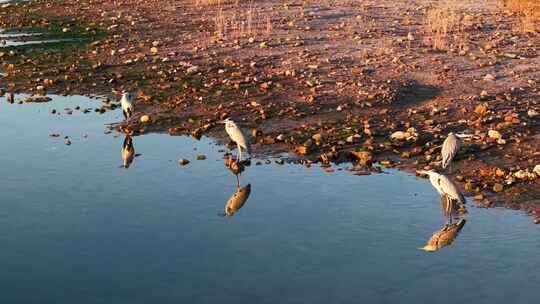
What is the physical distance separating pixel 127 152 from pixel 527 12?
17127mm

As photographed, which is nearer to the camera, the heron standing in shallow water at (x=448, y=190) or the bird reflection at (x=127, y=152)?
the heron standing in shallow water at (x=448, y=190)

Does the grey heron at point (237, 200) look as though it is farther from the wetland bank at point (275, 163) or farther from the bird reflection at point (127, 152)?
the bird reflection at point (127, 152)

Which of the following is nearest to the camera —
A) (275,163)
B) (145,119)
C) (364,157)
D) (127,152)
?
(364,157)

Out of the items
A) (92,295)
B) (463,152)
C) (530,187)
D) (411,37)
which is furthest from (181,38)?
(92,295)

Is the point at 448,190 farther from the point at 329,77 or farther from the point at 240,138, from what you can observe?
the point at 329,77

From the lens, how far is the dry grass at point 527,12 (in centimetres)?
2745

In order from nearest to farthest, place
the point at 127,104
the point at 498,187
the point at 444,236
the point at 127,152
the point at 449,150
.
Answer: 1. the point at 444,236
2. the point at 498,187
3. the point at 449,150
4. the point at 127,152
5. the point at 127,104

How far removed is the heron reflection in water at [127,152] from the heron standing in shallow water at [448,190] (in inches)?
244

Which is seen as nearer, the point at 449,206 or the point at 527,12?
the point at 449,206

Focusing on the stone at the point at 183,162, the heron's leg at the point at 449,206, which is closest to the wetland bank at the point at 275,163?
the stone at the point at 183,162

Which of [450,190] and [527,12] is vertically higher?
[527,12]

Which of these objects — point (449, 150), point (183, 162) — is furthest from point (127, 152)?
point (449, 150)

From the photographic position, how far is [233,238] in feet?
42.1

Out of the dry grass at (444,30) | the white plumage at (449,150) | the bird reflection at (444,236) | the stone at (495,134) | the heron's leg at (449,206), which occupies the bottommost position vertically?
the bird reflection at (444,236)
